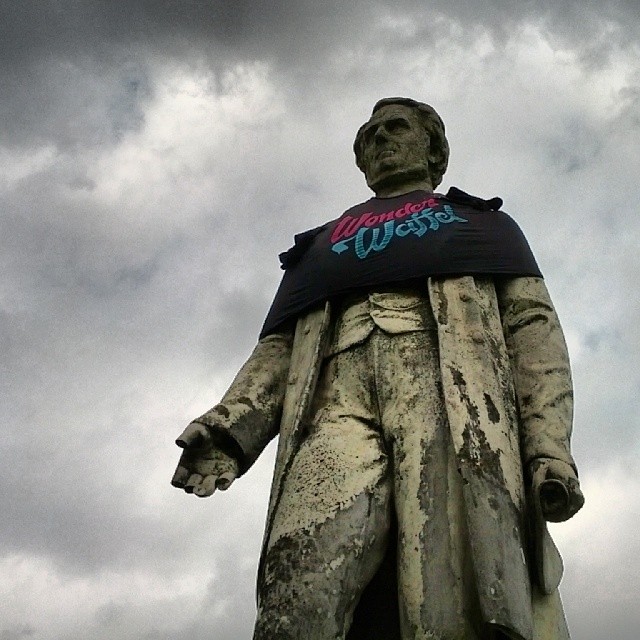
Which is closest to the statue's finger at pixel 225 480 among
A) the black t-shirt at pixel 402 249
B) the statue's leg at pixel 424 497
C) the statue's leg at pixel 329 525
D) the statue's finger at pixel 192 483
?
the statue's finger at pixel 192 483

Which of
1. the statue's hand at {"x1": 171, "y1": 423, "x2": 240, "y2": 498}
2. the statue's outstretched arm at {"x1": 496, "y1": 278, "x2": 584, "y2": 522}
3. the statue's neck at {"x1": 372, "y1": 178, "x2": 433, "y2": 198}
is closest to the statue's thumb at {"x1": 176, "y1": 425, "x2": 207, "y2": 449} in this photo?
the statue's hand at {"x1": 171, "y1": 423, "x2": 240, "y2": 498}

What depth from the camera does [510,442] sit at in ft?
17.3

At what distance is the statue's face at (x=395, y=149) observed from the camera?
7.07 m

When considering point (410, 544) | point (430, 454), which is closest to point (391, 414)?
point (430, 454)

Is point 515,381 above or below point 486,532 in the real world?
above

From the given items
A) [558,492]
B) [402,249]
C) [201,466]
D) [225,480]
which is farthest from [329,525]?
[402,249]

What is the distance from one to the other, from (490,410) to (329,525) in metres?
1.06

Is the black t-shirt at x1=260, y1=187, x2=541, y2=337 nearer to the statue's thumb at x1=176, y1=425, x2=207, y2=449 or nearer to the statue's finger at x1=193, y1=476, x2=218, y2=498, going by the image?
the statue's thumb at x1=176, y1=425, x2=207, y2=449

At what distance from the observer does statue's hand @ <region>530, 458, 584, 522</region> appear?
16.1 ft

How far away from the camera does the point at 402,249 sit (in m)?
6.16

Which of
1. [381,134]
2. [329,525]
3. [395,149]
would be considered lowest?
[329,525]

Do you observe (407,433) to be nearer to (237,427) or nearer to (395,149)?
(237,427)

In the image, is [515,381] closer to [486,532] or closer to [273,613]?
[486,532]

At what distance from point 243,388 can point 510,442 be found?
1683 mm
